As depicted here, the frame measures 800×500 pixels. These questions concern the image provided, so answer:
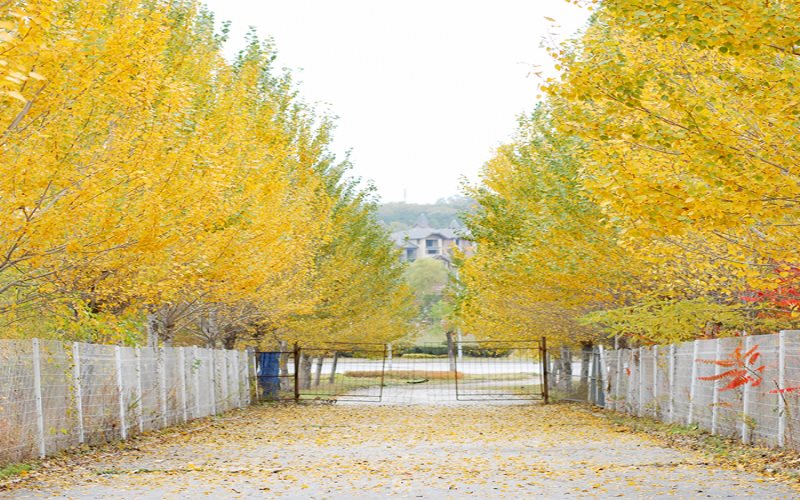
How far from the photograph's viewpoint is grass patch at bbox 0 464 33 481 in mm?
12645

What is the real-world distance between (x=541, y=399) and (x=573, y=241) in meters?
14.2

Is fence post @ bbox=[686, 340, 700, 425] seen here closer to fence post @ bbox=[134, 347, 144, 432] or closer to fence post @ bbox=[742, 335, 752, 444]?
fence post @ bbox=[742, 335, 752, 444]

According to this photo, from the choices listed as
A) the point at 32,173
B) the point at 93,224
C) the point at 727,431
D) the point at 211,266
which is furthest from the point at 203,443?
the point at 727,431

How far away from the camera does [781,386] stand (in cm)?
1452

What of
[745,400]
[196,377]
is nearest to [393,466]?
[745,400]

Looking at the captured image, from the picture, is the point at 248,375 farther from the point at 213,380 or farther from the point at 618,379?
the point at 618,379

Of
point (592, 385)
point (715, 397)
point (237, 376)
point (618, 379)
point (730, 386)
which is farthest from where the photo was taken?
point (592, 385)

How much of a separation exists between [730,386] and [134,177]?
9.08 m

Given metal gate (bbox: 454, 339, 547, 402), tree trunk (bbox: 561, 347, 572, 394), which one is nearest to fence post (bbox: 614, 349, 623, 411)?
metal gate (bbox: 454, 339, 547, 402)

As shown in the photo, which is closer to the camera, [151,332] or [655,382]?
[655,382]

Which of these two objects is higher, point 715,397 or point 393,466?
point 715,397

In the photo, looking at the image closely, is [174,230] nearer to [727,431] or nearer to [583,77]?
[583,77]

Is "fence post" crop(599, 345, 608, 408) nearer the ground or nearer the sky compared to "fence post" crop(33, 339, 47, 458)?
nearer the ground

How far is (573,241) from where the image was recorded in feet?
75.4
